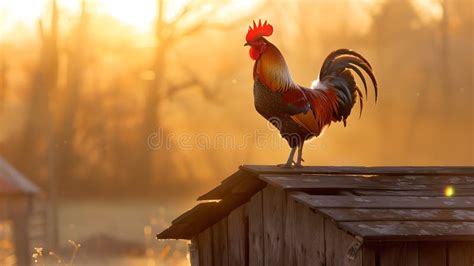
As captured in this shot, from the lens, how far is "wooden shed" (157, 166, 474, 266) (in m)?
7.11

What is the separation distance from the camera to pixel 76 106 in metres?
27.4

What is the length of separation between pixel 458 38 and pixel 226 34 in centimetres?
849

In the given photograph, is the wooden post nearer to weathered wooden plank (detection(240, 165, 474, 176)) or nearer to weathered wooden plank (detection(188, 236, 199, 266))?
weathered wooden plank (detection(188, 236, 199, 266))

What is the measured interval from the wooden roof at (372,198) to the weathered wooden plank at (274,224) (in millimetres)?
250

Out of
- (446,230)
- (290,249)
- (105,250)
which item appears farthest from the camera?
(105,250)

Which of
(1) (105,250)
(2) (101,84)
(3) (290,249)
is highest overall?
(2) (101,84)

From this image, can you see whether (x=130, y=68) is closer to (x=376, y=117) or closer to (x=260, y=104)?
(x=376, y=117)

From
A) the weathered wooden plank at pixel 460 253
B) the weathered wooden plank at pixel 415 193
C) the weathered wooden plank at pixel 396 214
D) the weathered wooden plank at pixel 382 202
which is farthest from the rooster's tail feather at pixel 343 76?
the weathered wooden plank at pixel 460 253

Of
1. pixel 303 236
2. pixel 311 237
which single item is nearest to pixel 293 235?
pixel 303 236

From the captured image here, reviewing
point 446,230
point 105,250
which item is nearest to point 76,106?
point 105,250

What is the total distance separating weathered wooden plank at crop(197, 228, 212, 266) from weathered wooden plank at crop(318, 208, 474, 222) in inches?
147

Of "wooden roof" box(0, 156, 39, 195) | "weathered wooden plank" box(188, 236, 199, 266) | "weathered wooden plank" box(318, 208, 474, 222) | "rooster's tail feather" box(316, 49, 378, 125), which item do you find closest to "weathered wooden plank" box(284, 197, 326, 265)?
"weathered wooden plank" box(318, 208, 474, 222)

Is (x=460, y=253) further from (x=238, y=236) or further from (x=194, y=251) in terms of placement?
(x=194, y=251)

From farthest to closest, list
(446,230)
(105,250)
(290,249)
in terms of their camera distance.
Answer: (105,250) → (290,249) → (446,230)
